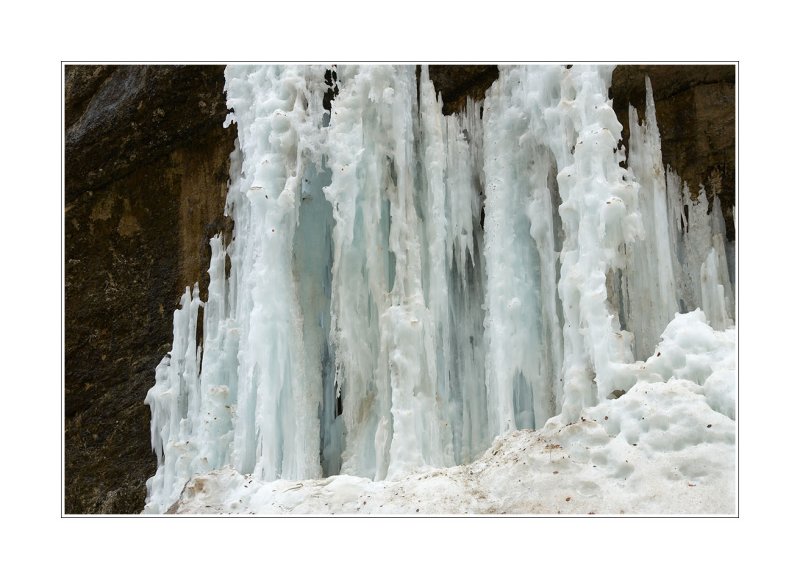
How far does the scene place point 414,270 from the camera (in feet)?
24.8

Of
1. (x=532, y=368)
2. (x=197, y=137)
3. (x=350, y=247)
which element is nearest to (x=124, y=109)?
(x=197, y=137)

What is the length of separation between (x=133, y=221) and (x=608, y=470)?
693cm

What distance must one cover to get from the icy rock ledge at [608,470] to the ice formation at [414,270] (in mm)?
736

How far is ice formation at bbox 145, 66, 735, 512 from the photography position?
7.05 metres

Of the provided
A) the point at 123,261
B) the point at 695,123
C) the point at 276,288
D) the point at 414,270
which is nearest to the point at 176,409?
the point at 123,261

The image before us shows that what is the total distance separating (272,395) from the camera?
730cm

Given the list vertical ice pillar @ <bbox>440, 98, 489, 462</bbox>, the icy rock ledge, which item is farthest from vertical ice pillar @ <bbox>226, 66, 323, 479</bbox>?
vertical ice pillar @ <bbox>440, 98, 489, 462</bbox>

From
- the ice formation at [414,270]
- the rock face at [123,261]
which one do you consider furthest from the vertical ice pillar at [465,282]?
the rock face at [123,261]

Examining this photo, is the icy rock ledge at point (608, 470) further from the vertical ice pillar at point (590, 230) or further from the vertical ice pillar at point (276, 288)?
the vertical ice pillar at point (276, 288)

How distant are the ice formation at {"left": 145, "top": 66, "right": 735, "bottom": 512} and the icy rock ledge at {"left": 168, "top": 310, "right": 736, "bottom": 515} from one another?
736mm

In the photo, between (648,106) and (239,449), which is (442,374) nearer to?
Answer: (239,449)

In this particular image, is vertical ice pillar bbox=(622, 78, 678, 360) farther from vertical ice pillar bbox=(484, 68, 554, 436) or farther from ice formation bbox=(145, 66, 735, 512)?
vertical ice pillar bbox=(484, 68, 554, 436)

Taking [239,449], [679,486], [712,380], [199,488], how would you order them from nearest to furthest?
[679,486], [712,380], [199,488], [239,449]

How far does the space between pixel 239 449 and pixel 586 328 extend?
3.27 metres
